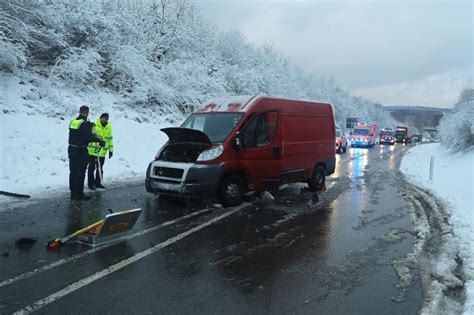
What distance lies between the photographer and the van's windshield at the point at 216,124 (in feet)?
29.5

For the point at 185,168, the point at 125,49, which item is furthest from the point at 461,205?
the point at 125,49

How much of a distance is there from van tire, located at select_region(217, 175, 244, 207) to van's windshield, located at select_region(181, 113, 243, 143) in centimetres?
92

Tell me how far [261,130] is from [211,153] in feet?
4.94

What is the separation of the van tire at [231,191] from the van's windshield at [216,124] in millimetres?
918

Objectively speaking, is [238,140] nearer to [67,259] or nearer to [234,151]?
[234,151]

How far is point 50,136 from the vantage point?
46.1 feet

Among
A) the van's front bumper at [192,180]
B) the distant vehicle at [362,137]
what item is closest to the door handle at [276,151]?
the van's front bumper at [192,180]

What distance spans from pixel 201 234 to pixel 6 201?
478cm

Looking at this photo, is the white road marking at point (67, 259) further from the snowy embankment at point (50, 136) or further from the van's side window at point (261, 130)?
the snowy embankment at point (50, 136)

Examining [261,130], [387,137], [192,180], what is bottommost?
[192,180]

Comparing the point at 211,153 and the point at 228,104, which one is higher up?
the point at 228,104

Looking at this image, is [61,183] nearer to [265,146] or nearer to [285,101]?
[265,146]

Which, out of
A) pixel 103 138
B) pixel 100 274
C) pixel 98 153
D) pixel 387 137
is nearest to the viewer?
pixel 100 274

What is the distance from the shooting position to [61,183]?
11.0 m
